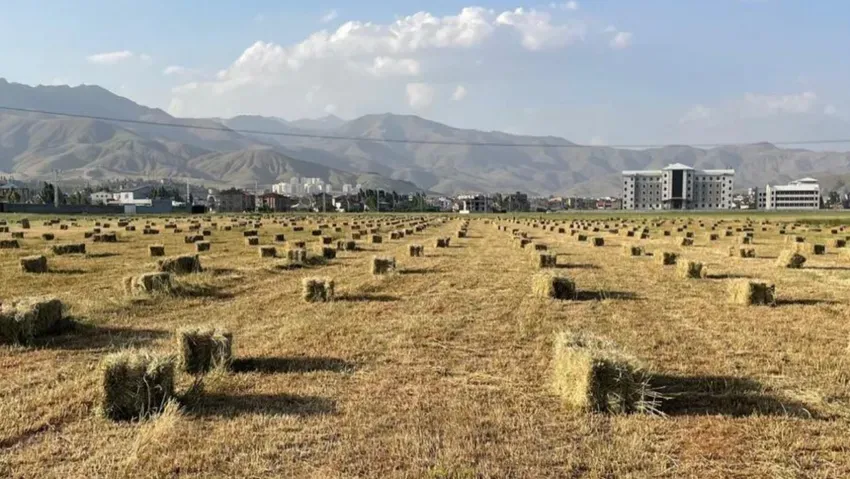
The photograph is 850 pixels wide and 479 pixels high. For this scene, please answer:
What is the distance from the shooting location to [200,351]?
472 inches

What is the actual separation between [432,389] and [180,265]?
55.1 ft

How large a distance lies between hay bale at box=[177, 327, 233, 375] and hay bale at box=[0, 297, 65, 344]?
162 inches

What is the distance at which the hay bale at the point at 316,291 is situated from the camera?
19.8 m

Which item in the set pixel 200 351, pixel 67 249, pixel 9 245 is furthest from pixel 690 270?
pixel 9 245

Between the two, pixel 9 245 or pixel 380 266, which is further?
pixel 9 245

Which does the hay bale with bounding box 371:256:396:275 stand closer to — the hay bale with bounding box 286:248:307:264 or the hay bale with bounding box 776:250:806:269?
the hay bale with bounding box 286:248:307:264

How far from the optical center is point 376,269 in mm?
26297

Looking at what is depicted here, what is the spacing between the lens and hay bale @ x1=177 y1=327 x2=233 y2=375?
39.1 ft

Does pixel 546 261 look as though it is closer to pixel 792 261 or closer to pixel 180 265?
pixel 792 261

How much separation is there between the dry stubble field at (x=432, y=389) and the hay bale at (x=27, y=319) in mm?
329

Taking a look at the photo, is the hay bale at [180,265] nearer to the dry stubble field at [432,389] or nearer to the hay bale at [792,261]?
the dry stubble field at [432,389]

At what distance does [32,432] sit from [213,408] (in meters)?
2.23

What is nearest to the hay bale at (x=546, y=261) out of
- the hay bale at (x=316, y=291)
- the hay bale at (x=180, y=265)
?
the hay bale at (x=316, y=291)

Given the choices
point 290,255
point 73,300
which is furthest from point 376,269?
point 73,300
